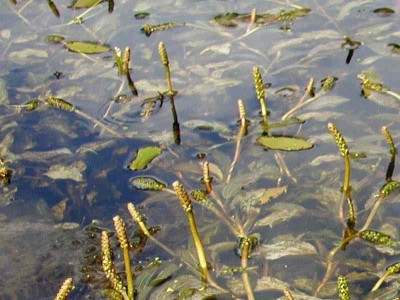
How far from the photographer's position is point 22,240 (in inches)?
69.1

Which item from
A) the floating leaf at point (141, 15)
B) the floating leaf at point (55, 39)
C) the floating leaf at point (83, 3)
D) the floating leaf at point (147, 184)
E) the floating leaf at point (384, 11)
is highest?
the floating leaf at point (384, 11)

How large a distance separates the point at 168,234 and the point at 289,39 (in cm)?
111

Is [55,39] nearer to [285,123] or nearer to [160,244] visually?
[285,123]

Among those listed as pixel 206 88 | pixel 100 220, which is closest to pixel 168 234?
pixel 100 220

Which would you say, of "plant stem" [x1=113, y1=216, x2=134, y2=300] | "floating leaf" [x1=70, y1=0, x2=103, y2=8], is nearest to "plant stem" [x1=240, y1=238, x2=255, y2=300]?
"plant stem" [x1=113, y1=216, x2=134, y2=300]

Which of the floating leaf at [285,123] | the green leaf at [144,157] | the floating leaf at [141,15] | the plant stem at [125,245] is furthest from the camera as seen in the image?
the floating leaf at [141,15]

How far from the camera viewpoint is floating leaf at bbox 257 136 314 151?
6.41 feet

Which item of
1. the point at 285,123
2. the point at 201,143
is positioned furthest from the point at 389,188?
the point at 201,143

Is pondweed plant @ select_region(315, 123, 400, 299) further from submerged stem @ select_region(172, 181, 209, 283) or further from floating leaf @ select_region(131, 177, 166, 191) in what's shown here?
floating leaf @ select_region(131, 177, 166, 191)

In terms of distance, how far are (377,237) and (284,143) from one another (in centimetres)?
46

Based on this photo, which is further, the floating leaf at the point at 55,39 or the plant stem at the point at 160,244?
the floating leaf at the point at 55,39

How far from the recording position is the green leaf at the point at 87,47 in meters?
2.55

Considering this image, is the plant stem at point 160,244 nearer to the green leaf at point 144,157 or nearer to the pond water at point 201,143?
the pond water at point 201,143

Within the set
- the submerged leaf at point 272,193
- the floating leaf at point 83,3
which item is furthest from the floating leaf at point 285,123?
the floating leaf at point 83,3
